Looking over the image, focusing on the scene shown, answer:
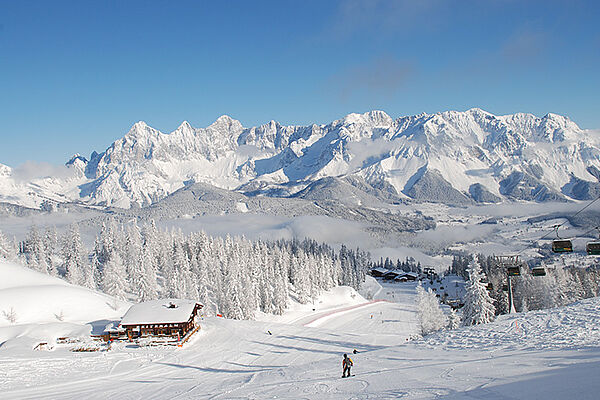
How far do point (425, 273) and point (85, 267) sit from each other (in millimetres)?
151397

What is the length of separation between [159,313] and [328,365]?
91.9 ft

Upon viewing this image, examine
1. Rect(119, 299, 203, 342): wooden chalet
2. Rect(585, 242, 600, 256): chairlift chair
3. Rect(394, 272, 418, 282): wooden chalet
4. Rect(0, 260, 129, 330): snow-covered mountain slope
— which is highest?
Rect(585, 242, 600, 256): chairlift chair

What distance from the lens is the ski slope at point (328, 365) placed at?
17.5 m

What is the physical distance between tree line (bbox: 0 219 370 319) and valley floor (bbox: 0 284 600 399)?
90.4ft

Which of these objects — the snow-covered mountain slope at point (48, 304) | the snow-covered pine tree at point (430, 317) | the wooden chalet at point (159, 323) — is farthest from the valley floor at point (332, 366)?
the snow-covered mountain slope at point (48, 304)

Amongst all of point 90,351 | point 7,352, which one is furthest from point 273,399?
point 7,352

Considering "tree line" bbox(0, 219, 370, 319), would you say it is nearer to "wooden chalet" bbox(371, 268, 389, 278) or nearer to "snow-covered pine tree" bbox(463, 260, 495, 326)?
"snow-covered pine tree" bbox(463, 260, 495, 326)

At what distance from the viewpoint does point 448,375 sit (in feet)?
65.3

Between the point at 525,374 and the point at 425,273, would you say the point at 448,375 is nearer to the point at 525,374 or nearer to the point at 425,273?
the point at 525,374

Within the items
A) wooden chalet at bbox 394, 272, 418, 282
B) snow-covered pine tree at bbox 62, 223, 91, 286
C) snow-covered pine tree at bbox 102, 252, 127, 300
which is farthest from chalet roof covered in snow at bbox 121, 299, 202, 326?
wooden chalet at bbox 394, 272, 418, 282

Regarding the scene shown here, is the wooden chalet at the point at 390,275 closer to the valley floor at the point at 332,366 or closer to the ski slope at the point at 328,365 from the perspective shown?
the ski slope at the point at 328,365

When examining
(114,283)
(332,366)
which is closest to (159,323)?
(332,366)

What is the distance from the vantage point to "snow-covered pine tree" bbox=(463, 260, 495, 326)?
47.4 meters

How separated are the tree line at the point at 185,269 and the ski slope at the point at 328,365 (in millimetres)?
25375
